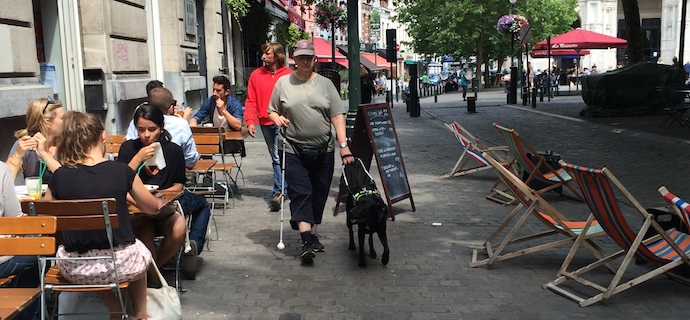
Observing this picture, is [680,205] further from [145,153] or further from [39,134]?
[39,134]

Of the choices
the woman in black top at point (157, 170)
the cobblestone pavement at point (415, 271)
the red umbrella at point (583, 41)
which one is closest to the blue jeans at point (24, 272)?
the woman in black top at point (157, 170)

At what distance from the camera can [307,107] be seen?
600 cm

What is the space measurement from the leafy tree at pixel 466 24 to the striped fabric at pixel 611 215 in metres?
38.9

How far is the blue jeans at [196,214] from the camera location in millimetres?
5531

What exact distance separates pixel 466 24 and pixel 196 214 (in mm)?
39885

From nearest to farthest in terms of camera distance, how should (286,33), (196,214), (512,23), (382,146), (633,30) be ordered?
1. (196,214)
2. (382,146)
3. (633,30)
4. (286,33)
5. (512,23)

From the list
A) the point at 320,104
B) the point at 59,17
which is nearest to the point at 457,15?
the point at 59,17

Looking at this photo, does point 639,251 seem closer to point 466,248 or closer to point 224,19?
point 466,248

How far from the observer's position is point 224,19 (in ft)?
63.4

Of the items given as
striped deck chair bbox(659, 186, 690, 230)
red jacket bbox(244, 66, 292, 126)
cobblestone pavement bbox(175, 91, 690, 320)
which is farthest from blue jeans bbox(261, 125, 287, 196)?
striped deck chair bbox(659, 186, 690, 230)

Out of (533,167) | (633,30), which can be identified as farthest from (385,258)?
(633,30)

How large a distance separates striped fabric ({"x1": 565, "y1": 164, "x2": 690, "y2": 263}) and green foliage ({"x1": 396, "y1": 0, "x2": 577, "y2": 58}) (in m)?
38.9

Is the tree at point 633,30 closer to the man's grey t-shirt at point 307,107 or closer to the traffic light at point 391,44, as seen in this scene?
the traffic light at point 391,44

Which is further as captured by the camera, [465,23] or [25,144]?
[465,23]
